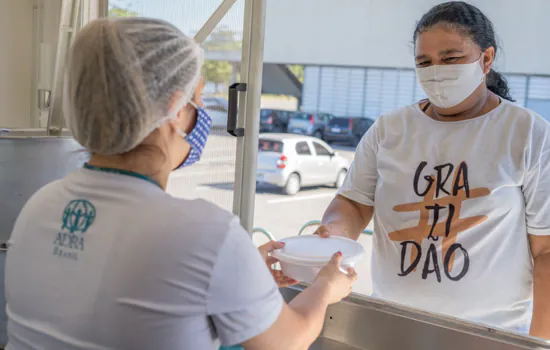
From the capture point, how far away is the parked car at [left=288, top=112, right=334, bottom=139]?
44.9 ft

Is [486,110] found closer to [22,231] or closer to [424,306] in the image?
[424,306]

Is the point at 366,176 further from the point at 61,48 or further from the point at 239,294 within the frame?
the point at 61,48

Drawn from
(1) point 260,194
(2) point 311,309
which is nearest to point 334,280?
(2) point 311,309

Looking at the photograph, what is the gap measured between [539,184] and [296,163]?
873 cm

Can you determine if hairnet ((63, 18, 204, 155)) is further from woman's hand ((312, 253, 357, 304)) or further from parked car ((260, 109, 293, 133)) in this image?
parked car ((260, 109, 293, 133))

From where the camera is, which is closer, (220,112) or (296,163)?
(220,112)

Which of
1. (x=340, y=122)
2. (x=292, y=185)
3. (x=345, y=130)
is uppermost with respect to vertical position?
(x=340, y=122)

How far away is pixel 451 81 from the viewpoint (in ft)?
5.28

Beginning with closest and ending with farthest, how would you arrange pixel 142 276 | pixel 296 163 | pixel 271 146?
1. pixel 142 276
2. pixel 271 146
3. pixel 296 163

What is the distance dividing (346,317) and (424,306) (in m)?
0.24

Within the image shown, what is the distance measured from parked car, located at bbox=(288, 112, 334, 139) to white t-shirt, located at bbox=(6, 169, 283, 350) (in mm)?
12880

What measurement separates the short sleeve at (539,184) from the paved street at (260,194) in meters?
0.92

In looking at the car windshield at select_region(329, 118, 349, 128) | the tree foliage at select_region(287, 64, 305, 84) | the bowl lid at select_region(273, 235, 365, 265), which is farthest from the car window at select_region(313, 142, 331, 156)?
the bowl lid at select_region(273, 235, 365, 265)

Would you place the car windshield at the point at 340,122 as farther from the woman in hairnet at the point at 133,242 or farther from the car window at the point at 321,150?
the woman in hairnet at the point at 133,242
